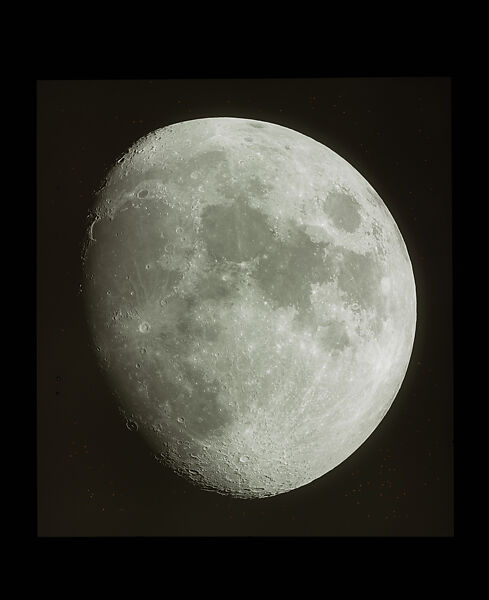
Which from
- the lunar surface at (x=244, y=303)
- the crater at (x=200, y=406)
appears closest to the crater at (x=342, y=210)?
the lunar surface at (x=244, y=303)

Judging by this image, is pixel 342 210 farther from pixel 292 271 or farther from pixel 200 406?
pixel 200 406

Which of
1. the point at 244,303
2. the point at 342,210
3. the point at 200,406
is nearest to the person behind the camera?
the point at 244,303

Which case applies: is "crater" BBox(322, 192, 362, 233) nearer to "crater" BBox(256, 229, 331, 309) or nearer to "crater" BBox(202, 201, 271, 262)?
"crater" BBox(256, 229, 331, 309)

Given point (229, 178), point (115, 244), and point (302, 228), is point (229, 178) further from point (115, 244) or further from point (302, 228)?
point (115, 244)

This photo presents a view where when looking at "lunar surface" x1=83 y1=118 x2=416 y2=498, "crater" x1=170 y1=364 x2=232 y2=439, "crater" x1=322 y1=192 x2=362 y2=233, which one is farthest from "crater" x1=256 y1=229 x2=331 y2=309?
"crater" x1=170 y1=364 x2=232 y2=439

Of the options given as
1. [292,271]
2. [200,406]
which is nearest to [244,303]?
[292,271]

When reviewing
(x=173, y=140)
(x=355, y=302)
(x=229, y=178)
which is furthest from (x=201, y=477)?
(x=173, y=140)

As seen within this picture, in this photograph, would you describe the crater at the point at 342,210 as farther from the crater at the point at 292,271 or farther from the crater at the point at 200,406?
the crater at the point at 200,406
